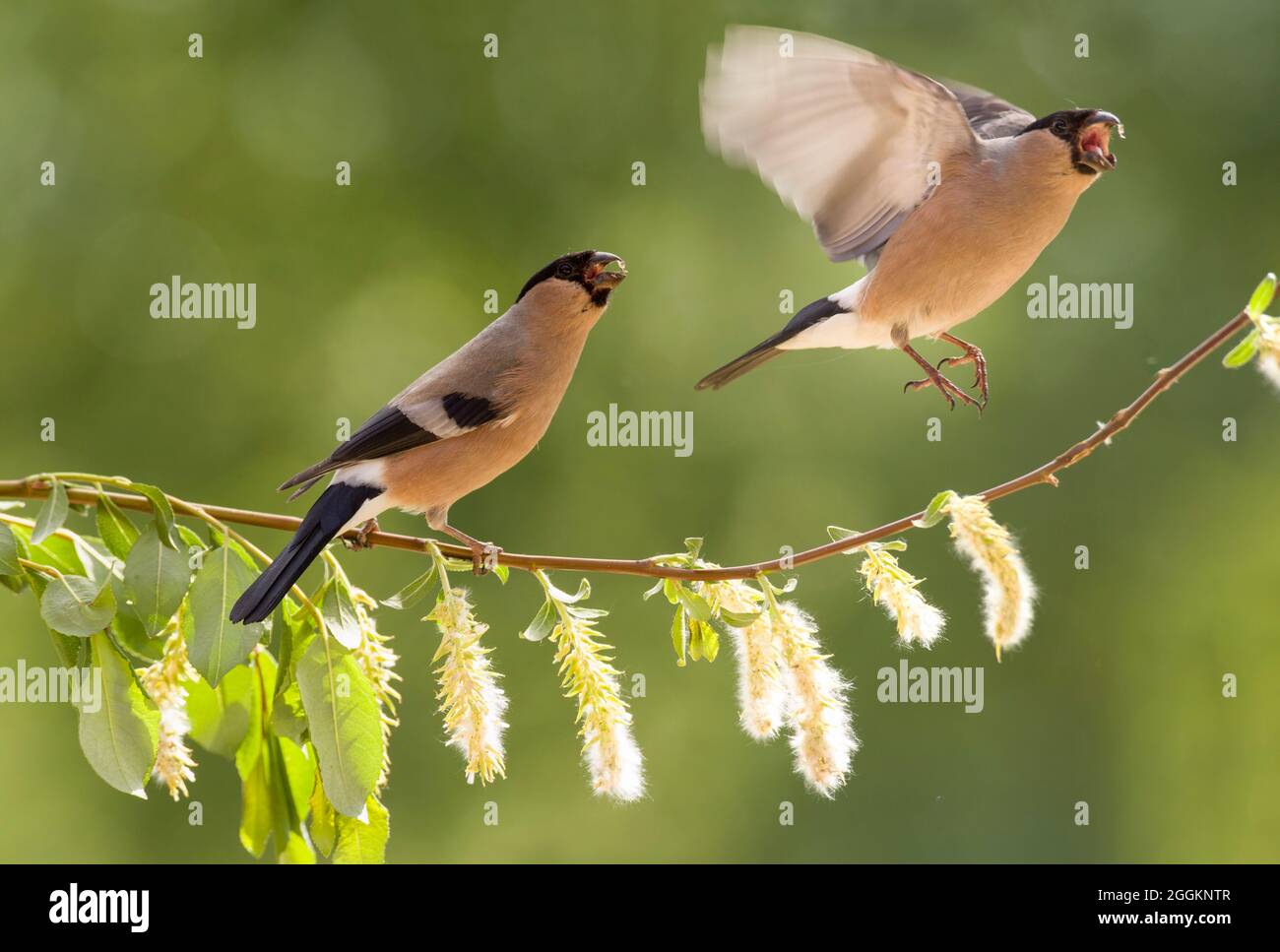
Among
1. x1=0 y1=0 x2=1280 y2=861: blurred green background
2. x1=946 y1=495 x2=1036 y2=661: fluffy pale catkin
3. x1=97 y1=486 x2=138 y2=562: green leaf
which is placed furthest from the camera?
x1=0 y1=0 x2=1280 y2=861: blurred green background

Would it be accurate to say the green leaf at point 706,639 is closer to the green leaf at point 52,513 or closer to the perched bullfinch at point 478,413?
the perched bullfinch at point 478,413

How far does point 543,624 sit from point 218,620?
269 mm

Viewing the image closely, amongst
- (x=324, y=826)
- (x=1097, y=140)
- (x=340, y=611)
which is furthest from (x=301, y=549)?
(x=1097, y=140)

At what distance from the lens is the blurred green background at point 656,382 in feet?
14.6

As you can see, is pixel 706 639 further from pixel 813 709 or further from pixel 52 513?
pixel 52 513

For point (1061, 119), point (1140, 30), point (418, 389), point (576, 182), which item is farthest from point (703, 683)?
point (1061, 119)

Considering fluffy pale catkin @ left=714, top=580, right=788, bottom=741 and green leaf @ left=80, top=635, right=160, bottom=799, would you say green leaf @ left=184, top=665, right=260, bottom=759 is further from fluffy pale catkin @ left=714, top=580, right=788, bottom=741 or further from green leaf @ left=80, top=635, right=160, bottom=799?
fluffy pale catkin @ left=714, top=580, right=788, bottom=741

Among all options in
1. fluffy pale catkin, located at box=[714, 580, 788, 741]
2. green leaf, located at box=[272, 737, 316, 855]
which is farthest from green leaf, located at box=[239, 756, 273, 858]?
fluffy pale catkin, located at box=[714, 580, 788, 741]

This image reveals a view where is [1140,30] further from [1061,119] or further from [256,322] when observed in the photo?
[1061,119]

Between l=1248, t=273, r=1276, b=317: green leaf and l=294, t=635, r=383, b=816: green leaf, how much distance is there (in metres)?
0.75

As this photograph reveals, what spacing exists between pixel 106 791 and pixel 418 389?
3.58m

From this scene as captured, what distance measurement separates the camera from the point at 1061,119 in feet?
3.82

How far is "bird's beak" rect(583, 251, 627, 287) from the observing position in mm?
1349

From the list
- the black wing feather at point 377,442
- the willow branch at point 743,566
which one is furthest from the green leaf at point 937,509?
the black wing feather at point 377,442
